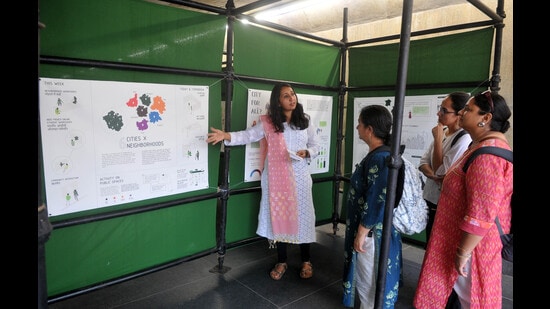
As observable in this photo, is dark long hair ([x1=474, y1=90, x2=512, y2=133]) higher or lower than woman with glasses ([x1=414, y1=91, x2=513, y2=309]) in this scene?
higher

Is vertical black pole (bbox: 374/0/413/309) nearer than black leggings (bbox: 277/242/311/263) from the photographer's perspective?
Yes

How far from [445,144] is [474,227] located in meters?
1.08

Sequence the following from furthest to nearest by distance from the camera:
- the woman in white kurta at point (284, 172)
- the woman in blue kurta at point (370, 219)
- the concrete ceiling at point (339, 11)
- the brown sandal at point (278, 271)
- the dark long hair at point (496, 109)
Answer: the concrete ceiling at point (339, 11) < the brown sandal at point (278, 271) < the woman in white kurta at point (284, 172) < the woman in blue kurta at point (370, 219) < the dark long hair at point (496, 109)

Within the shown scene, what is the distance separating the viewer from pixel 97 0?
2.10 metres

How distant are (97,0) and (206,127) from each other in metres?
1.10

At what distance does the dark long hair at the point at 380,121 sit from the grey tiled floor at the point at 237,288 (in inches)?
54.8

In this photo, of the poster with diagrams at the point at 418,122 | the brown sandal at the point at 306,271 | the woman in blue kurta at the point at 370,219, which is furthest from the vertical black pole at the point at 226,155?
the poster with diagrams at the point at 418,122

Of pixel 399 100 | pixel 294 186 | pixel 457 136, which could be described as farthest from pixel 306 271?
pixel 399 100

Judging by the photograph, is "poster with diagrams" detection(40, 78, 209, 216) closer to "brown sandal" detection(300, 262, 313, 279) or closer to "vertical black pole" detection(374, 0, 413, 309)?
"brown sandal" detection(300, 262, 313, 279)

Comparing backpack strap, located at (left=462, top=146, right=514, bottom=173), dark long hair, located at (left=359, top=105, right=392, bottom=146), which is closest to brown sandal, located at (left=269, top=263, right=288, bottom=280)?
dark long hair, located at (left=359, top=105, right=392, bottom=146)

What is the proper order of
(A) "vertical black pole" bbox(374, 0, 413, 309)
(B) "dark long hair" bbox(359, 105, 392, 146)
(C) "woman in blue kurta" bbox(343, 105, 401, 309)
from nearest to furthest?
(A) "vertical black pole" bbox(374, 0, 413, 309)
(C) "woman in blue kurta" bbox(343, 105, 401, 309)
(B) "dark long hair" bbox(359, 105, 392, 146)

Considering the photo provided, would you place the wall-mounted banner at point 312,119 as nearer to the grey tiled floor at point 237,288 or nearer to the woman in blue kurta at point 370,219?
the grey tiled floor at point 237,288

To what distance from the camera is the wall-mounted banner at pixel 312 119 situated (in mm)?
3031

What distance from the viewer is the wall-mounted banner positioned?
119 inches
